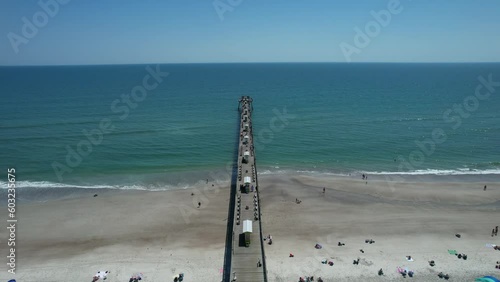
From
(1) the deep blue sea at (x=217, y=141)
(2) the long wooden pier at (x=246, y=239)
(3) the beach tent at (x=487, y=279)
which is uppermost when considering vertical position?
(1) the deep blue sea at (x=217, y=141)

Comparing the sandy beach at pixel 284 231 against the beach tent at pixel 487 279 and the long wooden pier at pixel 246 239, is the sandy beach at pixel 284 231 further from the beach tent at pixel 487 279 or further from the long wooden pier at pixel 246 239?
the long wooden pier at pixel 246 239

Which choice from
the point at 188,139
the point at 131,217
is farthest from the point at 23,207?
the point at 188,139

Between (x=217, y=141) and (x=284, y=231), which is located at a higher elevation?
(x=217, y=141)

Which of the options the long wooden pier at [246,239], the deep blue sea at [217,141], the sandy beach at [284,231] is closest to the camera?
the long wooden pier at [246,239]

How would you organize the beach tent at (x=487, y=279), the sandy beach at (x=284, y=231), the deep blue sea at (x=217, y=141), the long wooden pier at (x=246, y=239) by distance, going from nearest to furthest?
1. the beach tent at (x=487, y=279)
2. the long wooden pier at (x=246, y=239)
3. the sandy beach at (x=284, y=231)
4. the deep blue sea at (x=217, y=141)

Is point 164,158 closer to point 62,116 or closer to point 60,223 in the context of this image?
point 60,223

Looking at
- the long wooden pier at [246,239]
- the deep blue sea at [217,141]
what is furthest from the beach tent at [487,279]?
the deep blue sea at [217,141]

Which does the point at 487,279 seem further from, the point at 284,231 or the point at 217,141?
the point at 217,141

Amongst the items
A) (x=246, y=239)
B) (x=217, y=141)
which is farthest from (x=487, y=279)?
(x=217, y=141)

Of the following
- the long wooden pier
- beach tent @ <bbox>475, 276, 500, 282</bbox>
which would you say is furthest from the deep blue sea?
beach tent @ <bbox>475, 276, 500, 282</bbox>
